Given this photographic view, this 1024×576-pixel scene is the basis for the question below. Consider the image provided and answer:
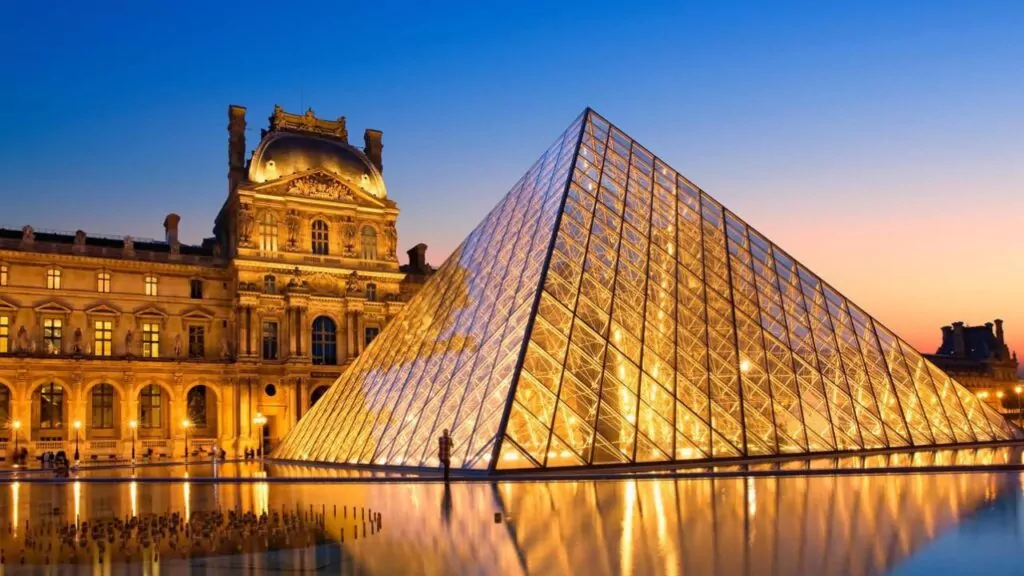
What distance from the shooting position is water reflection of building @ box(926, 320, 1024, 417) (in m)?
87.2

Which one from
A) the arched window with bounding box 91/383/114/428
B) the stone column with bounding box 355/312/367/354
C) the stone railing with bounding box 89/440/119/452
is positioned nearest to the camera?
the stone railing with bounding box 89/440/119/452

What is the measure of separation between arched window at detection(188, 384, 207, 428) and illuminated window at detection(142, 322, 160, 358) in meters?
3.17

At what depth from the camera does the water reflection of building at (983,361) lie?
87188 mm

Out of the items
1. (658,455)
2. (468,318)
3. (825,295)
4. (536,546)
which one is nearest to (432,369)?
(468,318)

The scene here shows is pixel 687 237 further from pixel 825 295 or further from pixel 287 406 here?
pixel 287 406

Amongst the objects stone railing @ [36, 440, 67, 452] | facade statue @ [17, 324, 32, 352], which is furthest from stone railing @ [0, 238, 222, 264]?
stone railing @ [36, 440, 67, 452]

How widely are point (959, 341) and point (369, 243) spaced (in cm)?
6953

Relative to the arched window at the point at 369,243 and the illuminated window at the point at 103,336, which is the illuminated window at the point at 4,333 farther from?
the arched window at the point at 369,243

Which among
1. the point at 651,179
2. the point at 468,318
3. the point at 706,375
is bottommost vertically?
the point at 706,375

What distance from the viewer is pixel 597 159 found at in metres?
30.2

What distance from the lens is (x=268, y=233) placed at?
5284cm

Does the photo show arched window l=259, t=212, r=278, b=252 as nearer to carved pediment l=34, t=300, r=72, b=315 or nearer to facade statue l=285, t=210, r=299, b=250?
facade statue l=285, t=210, r=299, b=250

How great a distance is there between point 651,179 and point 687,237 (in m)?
3.39

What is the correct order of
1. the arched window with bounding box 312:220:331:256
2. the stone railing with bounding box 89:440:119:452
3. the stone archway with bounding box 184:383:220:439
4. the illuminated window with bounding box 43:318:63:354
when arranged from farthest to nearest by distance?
the arched window with bounding box 312:220:331:256 < the stone archway with bounding box 184:383:220:439 < the illuminated window with bounding box 43:318:63:354 < the stone railing with bounding box 89:440:119:452
